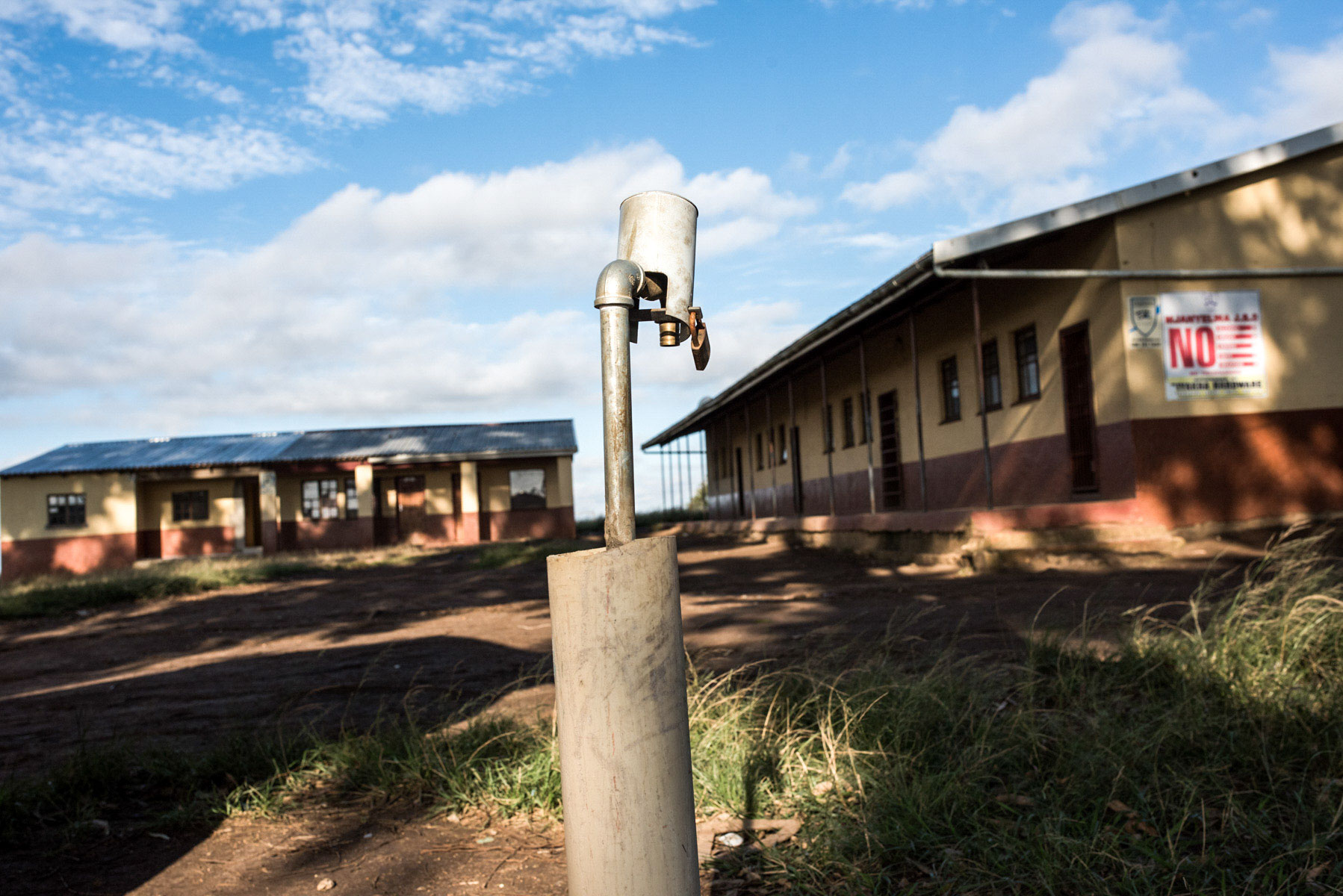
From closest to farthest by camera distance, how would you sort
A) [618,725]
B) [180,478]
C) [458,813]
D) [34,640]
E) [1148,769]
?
[618,725], [1148,769], [458,813], [34,640], [180,478]

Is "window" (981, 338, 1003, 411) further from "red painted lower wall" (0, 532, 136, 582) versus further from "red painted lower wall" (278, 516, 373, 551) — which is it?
"red painted lower wall" (0, 532, 136, 582)

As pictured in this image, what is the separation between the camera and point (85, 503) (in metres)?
27.6

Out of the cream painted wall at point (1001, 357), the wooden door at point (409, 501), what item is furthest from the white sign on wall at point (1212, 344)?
the wooden door at point (409, 501)

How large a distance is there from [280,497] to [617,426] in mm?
29493

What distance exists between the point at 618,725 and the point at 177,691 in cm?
545

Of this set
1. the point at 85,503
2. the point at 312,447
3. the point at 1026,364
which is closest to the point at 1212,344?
the point at 1026,364

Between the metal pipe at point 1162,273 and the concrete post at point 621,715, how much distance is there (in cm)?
900

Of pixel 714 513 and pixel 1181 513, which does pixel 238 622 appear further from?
pixel 714 513

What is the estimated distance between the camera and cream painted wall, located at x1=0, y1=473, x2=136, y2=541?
27.4m

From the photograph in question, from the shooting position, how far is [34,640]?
9992 mm

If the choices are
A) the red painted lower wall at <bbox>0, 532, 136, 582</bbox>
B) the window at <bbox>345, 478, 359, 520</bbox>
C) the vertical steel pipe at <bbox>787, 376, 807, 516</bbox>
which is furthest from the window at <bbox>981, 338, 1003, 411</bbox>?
the red painted lower wall at <bbox>0, 532, 136, 582</bbox>

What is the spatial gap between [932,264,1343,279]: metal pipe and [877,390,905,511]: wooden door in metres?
6.13

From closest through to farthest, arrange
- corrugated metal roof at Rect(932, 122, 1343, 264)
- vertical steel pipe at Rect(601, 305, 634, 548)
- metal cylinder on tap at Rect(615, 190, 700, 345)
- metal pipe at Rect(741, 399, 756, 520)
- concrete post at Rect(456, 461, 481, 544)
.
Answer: vertical steel pipe at Rect(601, 305, 634, 548)
metal cylinder on tap at Rect(615, 190, 700, 345)
corrugated metal roof at Rect(932, 122, 1343, 264)
metal pipe at Rect(741, 399, 756, 520)
concrete post at Rect(456, 461, 481, 544)

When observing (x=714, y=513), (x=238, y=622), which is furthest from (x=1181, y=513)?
(x=714, y=513)
